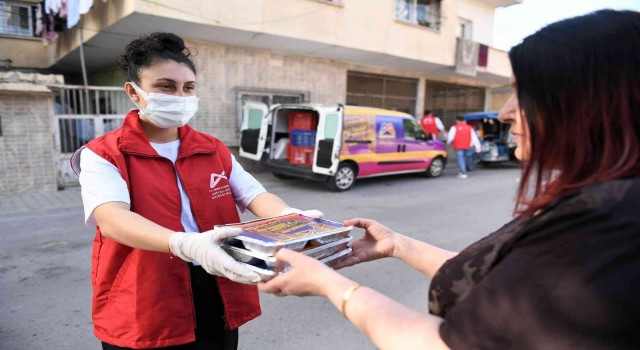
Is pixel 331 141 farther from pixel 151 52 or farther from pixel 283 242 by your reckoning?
pixel 283 242

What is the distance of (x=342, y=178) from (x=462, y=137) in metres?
4.51

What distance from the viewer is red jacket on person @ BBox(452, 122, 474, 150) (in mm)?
11180

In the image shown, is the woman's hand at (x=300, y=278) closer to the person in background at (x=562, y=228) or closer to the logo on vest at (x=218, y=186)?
the person in background at (x=562, y=228)

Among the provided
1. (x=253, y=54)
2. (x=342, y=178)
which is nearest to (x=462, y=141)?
(x=342, y=178)

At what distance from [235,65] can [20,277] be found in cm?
755

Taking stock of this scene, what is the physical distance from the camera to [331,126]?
26.8 ft

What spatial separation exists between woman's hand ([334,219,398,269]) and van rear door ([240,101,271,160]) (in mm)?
7498

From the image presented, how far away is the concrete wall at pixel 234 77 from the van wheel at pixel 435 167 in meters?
3.93

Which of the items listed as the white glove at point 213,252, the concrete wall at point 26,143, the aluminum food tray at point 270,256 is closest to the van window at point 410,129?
the concrete wall at point 26,143

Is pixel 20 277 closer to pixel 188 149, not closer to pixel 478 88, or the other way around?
pixel 188 149

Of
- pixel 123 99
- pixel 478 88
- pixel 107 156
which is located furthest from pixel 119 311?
pixel 478 88

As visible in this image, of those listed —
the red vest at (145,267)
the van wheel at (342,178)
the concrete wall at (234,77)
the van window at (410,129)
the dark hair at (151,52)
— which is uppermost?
the concrete wall at (234,77)

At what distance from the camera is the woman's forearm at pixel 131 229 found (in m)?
1.38

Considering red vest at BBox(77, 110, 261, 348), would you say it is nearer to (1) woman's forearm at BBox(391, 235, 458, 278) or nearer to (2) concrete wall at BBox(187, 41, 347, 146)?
(1) woman's forearm at BBox(391, 235, 458, 278)
